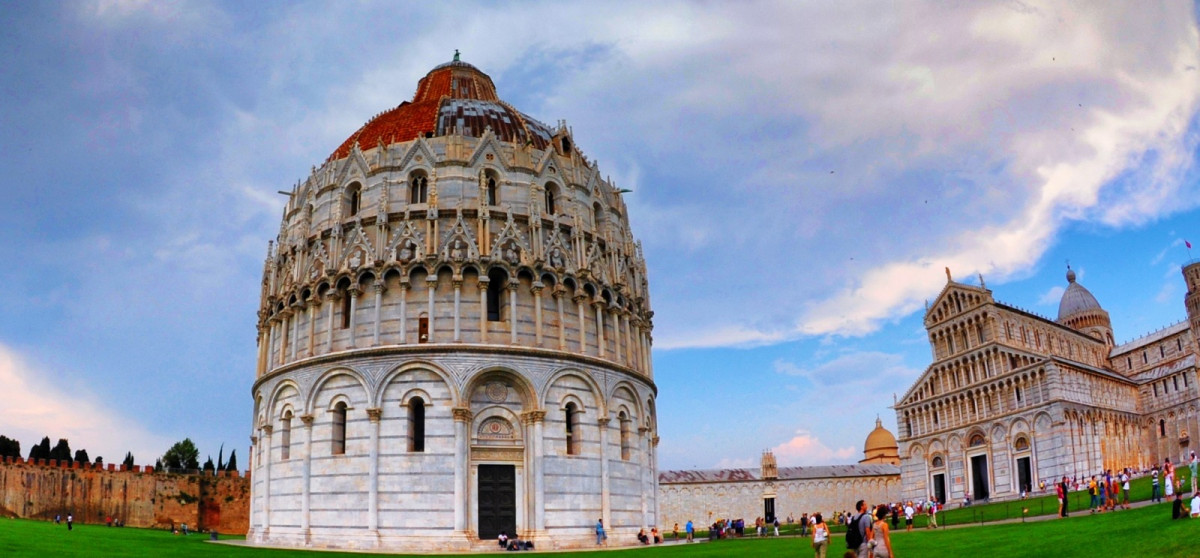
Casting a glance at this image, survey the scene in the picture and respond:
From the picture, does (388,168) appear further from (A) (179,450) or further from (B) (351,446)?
(A) (179,450)

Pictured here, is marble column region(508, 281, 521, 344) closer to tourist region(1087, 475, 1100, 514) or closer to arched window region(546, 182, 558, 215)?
arched window region(546, 182, 558, 215)

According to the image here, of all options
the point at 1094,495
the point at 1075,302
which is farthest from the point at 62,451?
the point at 1075,302

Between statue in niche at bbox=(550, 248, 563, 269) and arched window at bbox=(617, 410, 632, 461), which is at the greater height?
statue in niche at bbox=(550, 248, 563, 269)

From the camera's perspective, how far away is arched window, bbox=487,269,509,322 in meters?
34.6

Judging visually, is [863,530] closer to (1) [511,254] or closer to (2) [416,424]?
(2) [416,424]

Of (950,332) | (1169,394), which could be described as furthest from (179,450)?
(1169,394)

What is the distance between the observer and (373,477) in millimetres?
31750

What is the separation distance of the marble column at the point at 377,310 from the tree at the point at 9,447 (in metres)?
48.8

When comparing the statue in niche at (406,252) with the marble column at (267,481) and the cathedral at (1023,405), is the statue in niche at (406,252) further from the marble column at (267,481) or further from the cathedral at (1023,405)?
the cathedral at (1023,405)

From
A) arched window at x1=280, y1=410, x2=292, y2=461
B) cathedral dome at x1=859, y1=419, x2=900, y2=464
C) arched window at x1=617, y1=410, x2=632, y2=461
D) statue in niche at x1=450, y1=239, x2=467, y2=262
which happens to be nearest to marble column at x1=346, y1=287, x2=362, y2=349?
statue in niche at x1=450, y1=239, x2=467, y2=262

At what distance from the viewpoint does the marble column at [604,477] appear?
33531mm

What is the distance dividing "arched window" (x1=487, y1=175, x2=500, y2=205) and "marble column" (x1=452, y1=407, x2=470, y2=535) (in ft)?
30.2

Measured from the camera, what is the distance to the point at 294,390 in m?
35.1

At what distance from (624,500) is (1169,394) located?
209 feet
